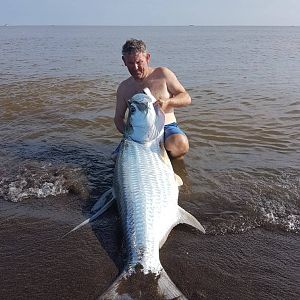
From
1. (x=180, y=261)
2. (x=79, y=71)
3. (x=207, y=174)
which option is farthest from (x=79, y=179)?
(x=79, y=71)

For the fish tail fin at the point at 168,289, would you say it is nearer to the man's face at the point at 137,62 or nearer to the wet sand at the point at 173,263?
the wet sand at the point at 173,263

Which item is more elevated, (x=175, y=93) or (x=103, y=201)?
(x=175, y=93)

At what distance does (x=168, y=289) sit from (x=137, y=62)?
3232 mm

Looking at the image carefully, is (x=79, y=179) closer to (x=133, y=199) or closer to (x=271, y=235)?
(x=133, y=199)

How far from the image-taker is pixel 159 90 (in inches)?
225

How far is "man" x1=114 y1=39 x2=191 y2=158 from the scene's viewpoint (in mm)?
5434

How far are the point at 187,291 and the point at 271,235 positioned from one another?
1182 millimetres

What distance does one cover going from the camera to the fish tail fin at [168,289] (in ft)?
9.96

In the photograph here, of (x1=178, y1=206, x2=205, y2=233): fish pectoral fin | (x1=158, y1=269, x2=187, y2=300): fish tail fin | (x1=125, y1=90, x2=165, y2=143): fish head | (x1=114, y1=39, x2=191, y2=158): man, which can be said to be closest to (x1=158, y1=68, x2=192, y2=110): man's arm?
(x1=114, y1=39, x2=191, y2=158): man

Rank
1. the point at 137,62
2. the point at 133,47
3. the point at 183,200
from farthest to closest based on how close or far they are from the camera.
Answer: the point at 137,62 → the point at 133,47 → the point at 183,200

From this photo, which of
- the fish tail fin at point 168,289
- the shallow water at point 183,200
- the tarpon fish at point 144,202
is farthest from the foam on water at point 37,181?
the fish tail fin at point 168,289

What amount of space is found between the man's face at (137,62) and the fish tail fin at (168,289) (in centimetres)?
307

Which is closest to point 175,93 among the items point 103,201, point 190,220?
point 103,201

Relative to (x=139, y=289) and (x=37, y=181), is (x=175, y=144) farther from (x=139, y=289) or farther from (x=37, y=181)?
(x=139, y=289)
